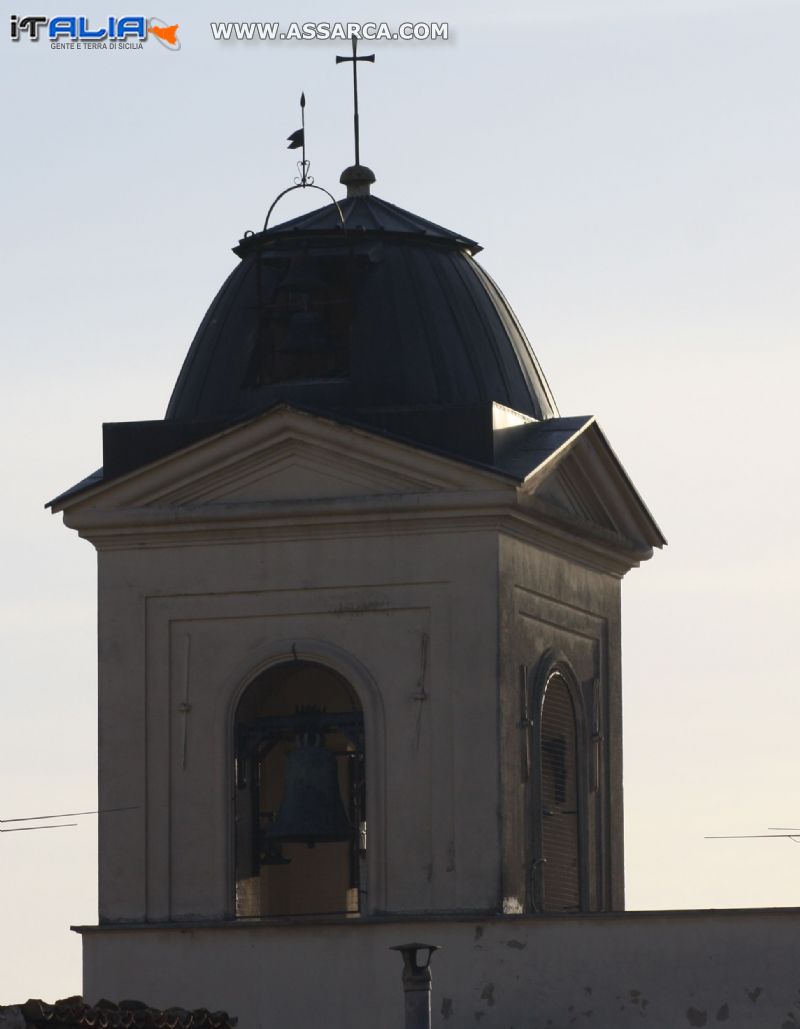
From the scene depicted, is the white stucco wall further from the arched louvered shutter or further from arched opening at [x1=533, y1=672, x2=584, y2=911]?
the arched louvered shutter

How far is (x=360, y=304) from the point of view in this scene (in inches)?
1839

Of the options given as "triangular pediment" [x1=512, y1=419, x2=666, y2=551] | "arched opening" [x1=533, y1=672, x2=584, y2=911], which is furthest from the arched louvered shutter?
"triangular pediment" [x1=512, y1=419, x2=666, y2=551]

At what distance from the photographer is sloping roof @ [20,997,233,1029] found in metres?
40.3

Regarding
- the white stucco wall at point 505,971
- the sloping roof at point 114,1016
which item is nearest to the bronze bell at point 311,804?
the white stucco wall at point 505,971

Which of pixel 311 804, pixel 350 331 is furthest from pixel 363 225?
pixel 311 804

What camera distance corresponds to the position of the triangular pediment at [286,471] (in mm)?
45500

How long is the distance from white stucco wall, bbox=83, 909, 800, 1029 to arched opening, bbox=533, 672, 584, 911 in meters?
1.84

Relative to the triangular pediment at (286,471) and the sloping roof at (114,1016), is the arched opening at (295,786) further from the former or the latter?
the sloping roof at (114,1016)

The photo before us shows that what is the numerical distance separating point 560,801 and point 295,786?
110 inches

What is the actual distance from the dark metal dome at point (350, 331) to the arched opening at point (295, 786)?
2.58 metres

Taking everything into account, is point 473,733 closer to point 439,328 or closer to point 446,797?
point 446,797

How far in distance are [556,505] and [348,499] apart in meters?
2.12

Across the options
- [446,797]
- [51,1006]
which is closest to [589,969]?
[446,797]

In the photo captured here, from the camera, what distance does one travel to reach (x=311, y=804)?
45.7m
